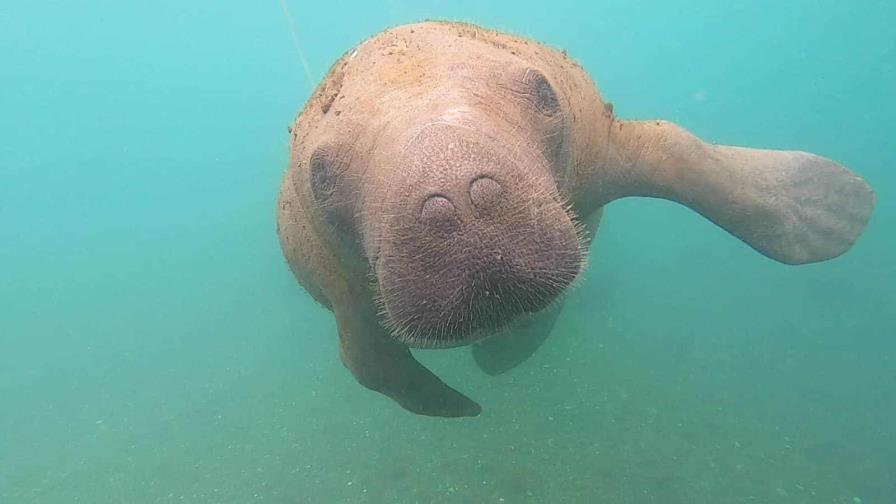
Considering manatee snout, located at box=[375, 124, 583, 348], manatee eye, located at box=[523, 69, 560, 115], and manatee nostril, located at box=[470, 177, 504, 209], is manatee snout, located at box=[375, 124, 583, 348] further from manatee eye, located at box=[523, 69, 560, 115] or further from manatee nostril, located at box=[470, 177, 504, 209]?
manatee eye, located at box=[523, 69, 560, 115]

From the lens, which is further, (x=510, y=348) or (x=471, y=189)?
(x=510, y=348)

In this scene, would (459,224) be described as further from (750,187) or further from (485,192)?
(750,187)

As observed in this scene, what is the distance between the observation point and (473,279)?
262 cm

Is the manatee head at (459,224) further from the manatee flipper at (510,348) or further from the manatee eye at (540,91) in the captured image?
the manatee flipper at (510,348)

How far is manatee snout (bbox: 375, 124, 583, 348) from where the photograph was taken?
262 centimetres

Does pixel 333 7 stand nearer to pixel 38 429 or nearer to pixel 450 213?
pixel 38 429

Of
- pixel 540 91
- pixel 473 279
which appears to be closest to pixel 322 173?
pixel 540 91

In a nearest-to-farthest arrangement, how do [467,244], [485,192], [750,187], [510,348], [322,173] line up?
[467,244], [485,192], [322,173], [750,187], [510,348]

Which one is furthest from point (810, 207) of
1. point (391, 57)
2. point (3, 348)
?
point (3, 348)

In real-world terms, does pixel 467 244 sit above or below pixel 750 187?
above

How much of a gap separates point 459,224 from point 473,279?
21 centimetres

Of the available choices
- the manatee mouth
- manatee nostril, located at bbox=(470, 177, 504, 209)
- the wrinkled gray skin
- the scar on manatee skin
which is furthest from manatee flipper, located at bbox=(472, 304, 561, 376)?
manatee nostril, located at bbox=(470, 177, 504, 209)

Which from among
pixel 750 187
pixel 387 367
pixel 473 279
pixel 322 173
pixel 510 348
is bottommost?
pixel 510 348

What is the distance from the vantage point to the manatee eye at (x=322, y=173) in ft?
12.2
